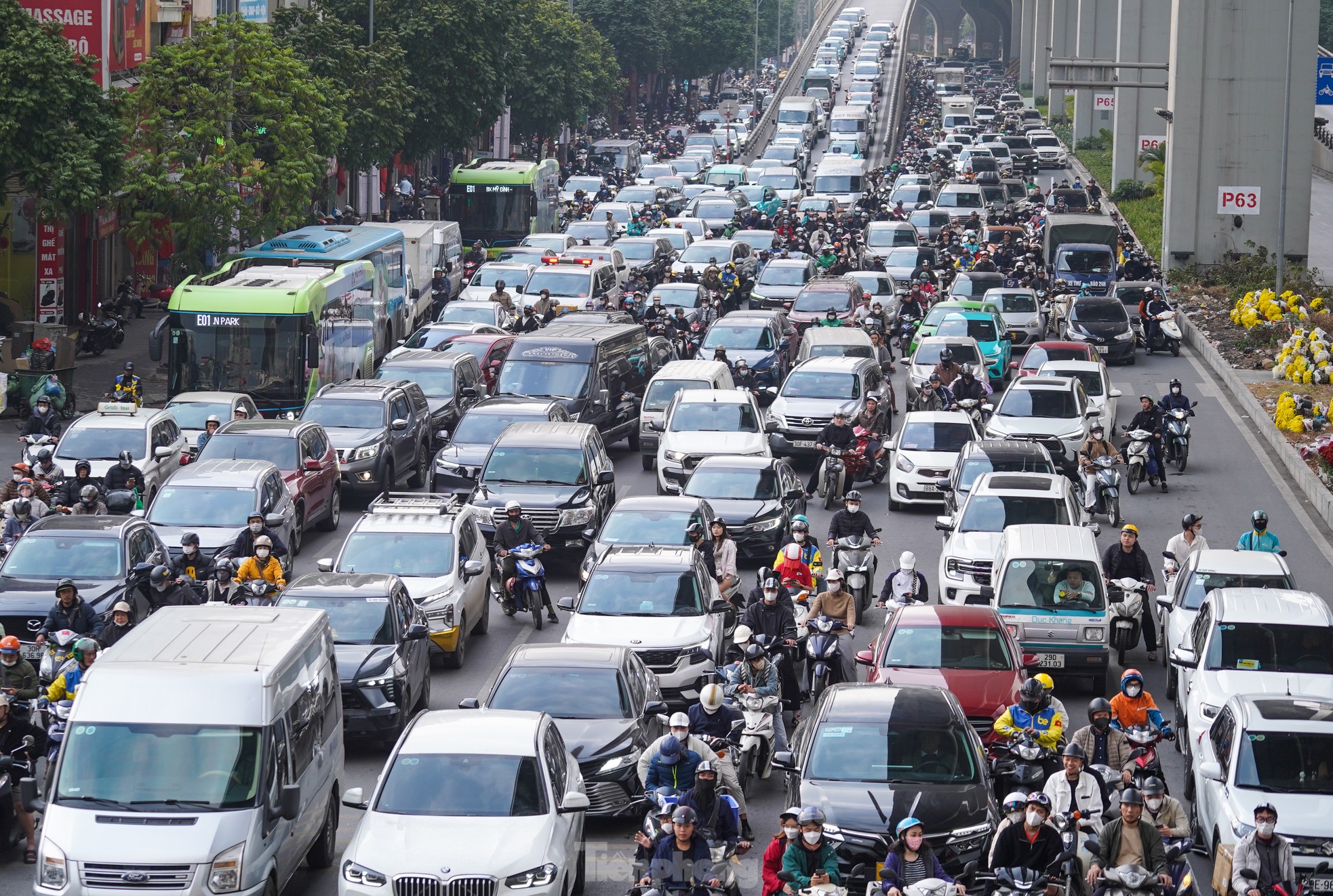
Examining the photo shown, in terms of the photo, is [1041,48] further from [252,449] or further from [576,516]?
[576,516]

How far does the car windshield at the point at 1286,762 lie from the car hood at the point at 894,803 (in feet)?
6.23

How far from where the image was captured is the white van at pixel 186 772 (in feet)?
42.1

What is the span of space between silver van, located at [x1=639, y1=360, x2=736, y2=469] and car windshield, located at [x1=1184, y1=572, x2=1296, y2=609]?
44.6 feet

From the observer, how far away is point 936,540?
91.6ft

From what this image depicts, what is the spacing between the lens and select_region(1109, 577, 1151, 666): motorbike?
21.5 m

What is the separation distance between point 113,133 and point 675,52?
79.6 metres

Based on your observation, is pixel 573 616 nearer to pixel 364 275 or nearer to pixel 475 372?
pixel 475 372

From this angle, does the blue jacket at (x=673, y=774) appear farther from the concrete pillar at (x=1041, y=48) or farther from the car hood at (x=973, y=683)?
the concrete pillar at (x=1041, y=48)

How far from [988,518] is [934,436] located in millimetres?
5868

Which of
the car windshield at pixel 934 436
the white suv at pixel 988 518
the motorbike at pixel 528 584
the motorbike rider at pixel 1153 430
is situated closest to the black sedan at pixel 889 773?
the white suv at pixel 988 518

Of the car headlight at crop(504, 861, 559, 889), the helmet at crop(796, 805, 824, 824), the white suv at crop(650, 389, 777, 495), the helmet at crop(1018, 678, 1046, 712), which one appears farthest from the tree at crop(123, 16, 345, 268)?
the helmet at crop(796, 805, 824, 824)

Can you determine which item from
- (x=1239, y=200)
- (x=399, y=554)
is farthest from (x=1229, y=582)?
(x=1239, y=200)

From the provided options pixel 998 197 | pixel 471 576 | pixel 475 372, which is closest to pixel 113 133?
pixel 475 372

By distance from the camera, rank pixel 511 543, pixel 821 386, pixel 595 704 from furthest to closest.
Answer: pixel 821 386 → pixel 511 543 → pixel 595 704
